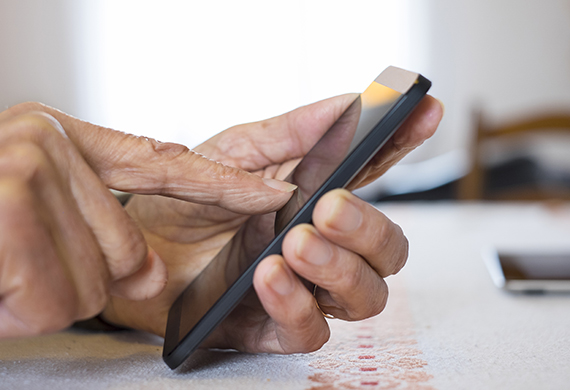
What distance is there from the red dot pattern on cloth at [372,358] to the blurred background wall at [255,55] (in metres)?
2.73

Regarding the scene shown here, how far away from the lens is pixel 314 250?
14.4 inches

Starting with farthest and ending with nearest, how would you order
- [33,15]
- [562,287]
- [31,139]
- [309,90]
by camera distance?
[309,90], [33,15], [562,287], [31,139]

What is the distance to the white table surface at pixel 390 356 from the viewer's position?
0.35 meters

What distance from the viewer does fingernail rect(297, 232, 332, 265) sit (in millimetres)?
360

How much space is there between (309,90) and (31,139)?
10.3ft

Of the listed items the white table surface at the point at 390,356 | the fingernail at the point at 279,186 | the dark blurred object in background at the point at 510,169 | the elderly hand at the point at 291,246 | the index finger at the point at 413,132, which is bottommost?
the dark blurred object in background at the point at 510,169

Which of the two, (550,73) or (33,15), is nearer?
(33,15)

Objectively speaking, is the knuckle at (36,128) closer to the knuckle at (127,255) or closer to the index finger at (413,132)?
the knuckle at (127,255)

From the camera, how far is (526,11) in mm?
3465

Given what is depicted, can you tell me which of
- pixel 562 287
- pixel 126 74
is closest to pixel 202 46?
pixel 126 74

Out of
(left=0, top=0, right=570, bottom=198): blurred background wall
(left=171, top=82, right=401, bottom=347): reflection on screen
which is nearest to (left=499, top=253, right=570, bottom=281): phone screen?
(left=171, top=82, right=401, bottom=347): reflection on screen

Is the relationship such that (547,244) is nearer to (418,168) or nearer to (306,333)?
(306,333)

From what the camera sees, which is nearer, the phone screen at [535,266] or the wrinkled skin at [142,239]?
the wrinkled skin at [142,239]

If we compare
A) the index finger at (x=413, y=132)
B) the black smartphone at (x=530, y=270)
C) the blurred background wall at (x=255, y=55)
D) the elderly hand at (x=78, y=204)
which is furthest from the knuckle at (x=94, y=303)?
the blurred background wall at (x=255, y=55)
